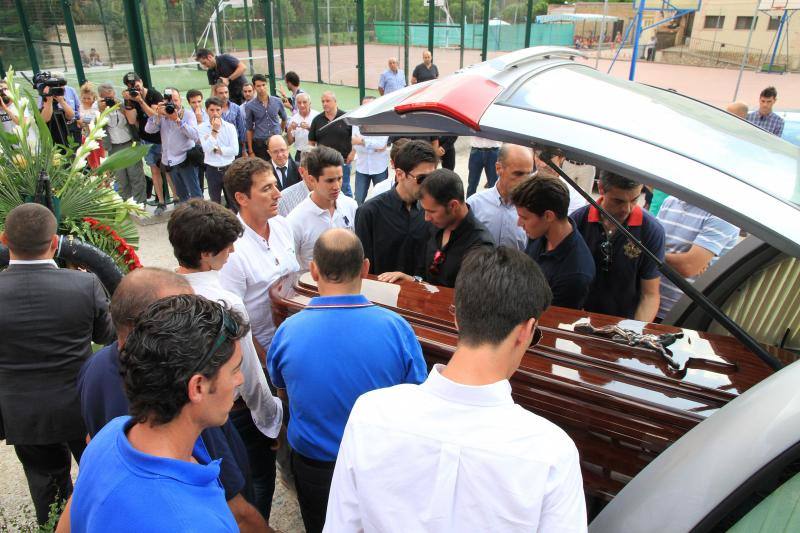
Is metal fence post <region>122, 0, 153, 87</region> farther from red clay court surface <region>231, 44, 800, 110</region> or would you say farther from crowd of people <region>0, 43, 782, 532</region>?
crowd of people <region>0, 43, 782, 532</region>

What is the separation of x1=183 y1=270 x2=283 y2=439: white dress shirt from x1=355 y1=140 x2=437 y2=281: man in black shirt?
4.52 feet

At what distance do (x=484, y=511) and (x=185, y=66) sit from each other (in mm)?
9116

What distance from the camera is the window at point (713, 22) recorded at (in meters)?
29.4

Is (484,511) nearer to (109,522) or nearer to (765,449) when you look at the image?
(765,449)

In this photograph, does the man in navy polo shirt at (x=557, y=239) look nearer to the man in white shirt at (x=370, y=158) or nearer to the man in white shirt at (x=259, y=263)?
the man in white shirt at (x=259, y=263)

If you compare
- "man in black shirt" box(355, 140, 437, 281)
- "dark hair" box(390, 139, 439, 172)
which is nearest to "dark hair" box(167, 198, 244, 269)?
"man in black shirt" box(355, 140, 437, 281)

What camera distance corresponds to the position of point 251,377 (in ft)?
7.32

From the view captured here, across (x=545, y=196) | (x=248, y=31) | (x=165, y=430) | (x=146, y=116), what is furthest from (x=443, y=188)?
(x=248, y=31)

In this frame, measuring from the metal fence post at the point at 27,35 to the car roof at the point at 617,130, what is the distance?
11.0 m

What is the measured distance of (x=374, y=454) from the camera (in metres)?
1.21

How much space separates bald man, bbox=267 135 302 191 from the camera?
17.4 ft

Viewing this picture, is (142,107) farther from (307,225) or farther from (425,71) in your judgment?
(425,71)

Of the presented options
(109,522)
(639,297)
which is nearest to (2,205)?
(109,522)

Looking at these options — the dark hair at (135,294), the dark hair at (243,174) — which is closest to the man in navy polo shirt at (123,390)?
the dark hair at (135,294)
